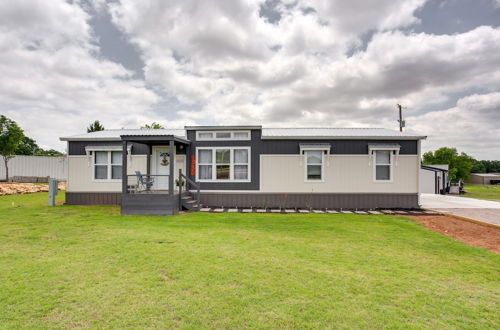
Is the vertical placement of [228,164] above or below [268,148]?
below

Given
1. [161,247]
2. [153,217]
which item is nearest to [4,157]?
[153,217]

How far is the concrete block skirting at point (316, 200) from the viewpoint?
1126 cm

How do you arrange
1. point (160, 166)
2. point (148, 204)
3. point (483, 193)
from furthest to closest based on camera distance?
1. point (483, 193)
2. point (160, 166)
3. point (148, 204)

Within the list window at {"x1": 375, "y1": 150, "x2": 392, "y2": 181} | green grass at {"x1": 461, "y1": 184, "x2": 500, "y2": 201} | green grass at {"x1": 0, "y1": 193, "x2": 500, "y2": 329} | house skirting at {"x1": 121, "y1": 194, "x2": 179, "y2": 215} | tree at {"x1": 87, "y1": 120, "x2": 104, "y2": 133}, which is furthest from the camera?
tree at {"x1": 87, "y1": 120, "x2": 104, "y2": 133}

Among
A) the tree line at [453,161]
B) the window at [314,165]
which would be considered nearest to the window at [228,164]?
the window at [314,165]

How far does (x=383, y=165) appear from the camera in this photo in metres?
11.4

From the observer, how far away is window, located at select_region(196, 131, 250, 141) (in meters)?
11.6

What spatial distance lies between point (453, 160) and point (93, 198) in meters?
54.2

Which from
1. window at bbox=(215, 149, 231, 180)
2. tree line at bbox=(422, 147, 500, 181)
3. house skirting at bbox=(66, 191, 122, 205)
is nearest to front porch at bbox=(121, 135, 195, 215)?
house skirting at bbox=(66, 191, 122, 205)

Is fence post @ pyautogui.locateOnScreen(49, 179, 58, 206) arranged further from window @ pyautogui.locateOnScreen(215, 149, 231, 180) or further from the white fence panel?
the white fence panel

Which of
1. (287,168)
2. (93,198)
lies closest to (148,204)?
(93,198)

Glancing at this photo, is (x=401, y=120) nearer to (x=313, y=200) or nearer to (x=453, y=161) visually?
(x=313, y=200)

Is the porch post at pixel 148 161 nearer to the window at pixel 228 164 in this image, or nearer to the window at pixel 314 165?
the window at pixel 228 164

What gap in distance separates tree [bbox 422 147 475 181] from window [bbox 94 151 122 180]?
4407 cm
